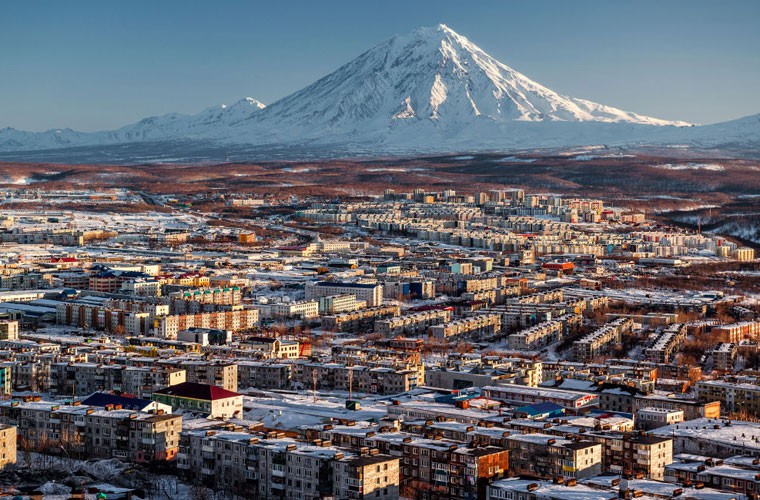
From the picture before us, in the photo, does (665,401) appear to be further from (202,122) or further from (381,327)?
(202,122)

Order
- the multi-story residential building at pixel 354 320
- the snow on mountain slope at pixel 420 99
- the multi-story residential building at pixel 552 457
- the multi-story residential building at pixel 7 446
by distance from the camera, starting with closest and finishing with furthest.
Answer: the multi-story residential building at pixel 552 457
the multi-story residential building at pixel 7 446
the multi-story residential building at pixel 354 320
the snow on mountain slope at pixel 420 99

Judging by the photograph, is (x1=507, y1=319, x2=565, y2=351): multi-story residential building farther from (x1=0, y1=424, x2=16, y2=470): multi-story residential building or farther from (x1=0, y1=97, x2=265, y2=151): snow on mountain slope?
(x1=0, y1=97, x2=265, y2=151): snow on mountain slope

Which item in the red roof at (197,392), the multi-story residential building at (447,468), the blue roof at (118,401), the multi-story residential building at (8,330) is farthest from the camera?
the multi-story residential building at (8,330)

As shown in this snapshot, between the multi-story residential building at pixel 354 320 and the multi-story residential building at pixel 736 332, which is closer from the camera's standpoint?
the multi-story residential building at pixel 736 332

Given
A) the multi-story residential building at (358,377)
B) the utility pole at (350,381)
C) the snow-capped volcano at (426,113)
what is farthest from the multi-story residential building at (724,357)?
the snow-capped volcano at (426,113)

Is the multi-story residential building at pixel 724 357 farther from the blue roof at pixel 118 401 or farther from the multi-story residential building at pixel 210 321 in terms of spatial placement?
the blue roof at pixel 118 401

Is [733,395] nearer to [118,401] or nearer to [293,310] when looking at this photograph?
[118,401]

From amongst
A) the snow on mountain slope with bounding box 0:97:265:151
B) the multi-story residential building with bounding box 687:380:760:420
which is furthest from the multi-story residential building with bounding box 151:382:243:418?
the snow on mountain slope with bounding box 0:97:265:151
